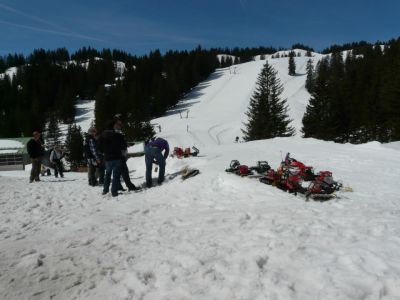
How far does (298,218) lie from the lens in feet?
20.4

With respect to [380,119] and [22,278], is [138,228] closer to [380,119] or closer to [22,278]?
[22,278]

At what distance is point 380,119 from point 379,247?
51713 millimetres

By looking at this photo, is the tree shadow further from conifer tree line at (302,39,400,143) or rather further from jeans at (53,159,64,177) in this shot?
jeans at (53,159,64,177)

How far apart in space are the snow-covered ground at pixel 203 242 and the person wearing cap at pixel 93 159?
1631mm

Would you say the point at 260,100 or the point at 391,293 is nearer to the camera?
the point at 391,293

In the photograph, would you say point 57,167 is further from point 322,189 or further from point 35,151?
point 322,189

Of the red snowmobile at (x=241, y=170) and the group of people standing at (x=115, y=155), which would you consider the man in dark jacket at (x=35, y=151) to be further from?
the red snowmobile at (x=241, y=170)

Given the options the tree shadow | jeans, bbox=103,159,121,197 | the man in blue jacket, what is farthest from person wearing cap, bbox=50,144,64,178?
the tree shadow

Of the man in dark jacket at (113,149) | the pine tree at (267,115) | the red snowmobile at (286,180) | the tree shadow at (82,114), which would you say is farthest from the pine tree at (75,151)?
the red snowmobile at (286,180)

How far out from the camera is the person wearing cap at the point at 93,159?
490 inches

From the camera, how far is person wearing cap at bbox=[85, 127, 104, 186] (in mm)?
12445

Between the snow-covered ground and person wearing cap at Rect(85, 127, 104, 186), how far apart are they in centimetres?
163

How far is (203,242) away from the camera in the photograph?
17.6 ft

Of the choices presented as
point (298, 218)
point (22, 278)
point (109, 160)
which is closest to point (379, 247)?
point (298, 218)
